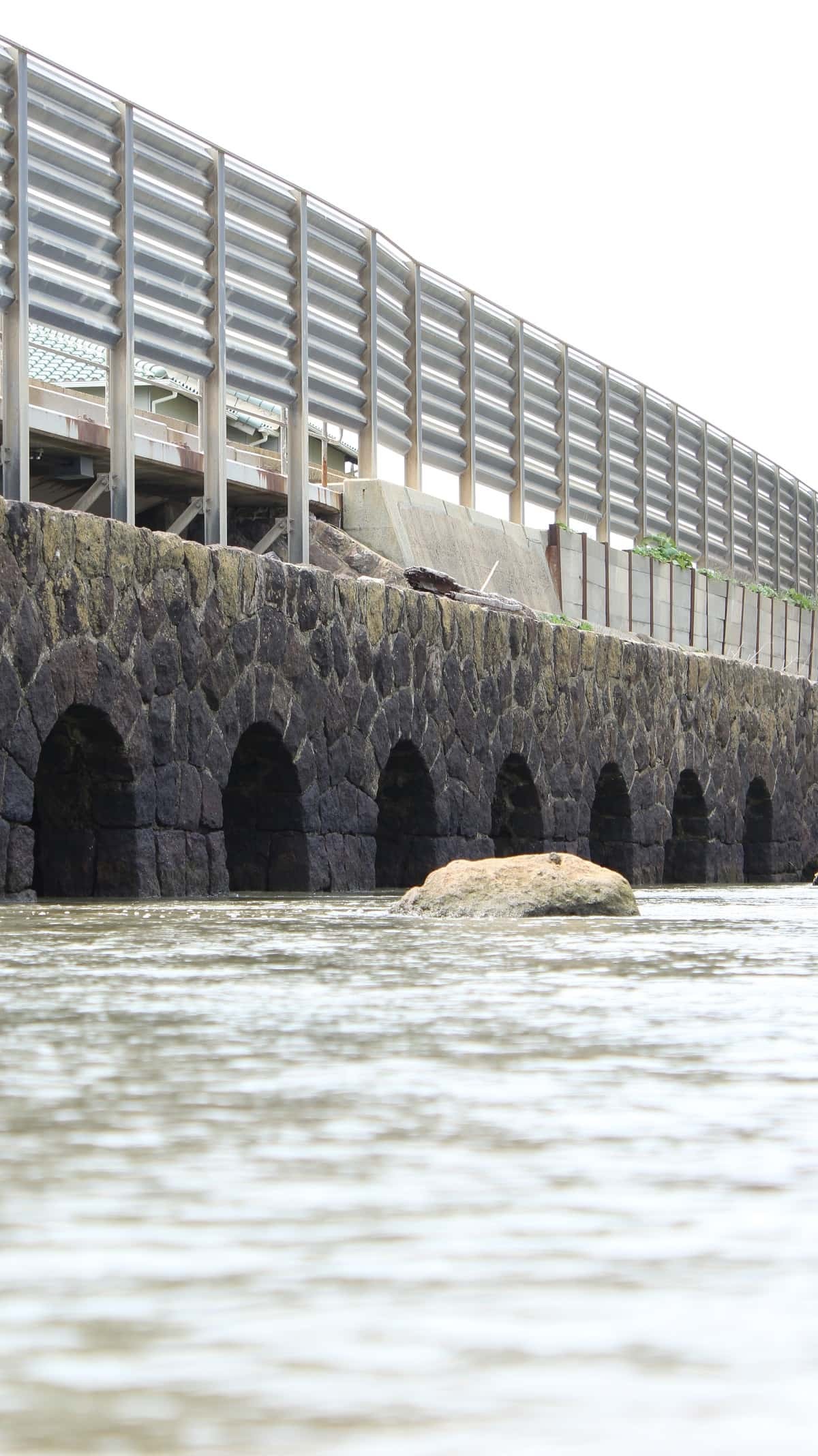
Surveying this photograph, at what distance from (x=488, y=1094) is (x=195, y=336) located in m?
19.6

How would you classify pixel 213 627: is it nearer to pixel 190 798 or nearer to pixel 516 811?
pixel 190 798

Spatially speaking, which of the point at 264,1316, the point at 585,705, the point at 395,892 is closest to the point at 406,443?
the point at 585,705

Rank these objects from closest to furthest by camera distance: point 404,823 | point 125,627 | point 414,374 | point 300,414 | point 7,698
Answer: point 7,698, point 125,627, point 404,823, point 300,414, point 414,374

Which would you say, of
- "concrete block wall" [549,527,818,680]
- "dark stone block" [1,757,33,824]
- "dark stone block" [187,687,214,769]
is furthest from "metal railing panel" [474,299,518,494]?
"dark stone block" [1,757,33,824]

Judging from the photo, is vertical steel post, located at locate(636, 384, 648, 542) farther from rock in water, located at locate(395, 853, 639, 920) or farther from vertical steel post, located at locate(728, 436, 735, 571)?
rock in water, located at locate(395, 853, 639, 920)

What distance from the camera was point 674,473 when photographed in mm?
39000

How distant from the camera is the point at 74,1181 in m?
3.03

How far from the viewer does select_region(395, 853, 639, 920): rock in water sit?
1077cm

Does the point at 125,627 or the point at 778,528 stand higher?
the point at 778,528

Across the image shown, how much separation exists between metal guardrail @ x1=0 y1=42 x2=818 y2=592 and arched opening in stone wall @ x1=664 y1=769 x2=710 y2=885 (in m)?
5.65

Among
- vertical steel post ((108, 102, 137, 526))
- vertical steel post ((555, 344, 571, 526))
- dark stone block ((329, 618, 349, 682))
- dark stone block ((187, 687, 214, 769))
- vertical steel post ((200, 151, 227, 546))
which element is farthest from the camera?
vertical steel post ((555, 344, 571, 526))

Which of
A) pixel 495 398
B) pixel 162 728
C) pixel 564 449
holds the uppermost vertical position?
pixel 495 398

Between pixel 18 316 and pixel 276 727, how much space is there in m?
6.14

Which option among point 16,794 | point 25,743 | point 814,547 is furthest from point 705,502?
point 16,794
